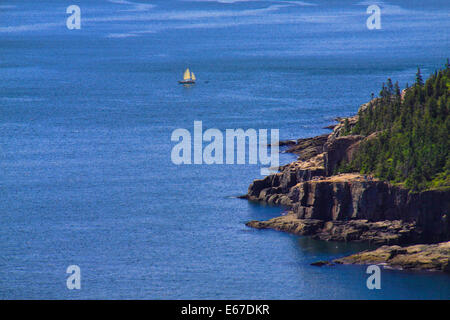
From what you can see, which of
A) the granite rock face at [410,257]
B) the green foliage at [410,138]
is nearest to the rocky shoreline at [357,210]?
the granite rock face at [410,257]

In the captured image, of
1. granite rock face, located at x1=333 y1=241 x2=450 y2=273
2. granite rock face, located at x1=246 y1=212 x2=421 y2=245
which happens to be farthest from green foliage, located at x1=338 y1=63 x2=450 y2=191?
granite rock face, located at x1=333 y1=241 x2=450 y2=273

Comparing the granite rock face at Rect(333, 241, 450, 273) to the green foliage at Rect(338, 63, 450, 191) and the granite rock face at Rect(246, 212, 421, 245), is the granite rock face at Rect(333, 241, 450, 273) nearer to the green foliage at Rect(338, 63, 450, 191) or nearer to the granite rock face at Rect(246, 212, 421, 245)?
the granite rock face at Rect(246, 212, 421, 245)

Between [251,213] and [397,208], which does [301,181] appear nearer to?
[251,213]

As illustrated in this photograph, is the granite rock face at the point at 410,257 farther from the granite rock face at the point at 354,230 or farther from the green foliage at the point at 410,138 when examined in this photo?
the green foliage at the point at 410,138

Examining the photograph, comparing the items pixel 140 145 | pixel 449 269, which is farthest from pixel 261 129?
pixel 449 269

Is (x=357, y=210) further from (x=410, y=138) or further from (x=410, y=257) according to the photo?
(x=410, y=138)

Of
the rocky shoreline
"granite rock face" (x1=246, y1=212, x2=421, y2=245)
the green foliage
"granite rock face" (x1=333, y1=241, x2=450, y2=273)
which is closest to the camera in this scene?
"granite rock face" (x1=333, y1=241, x2=450, y2=273)
